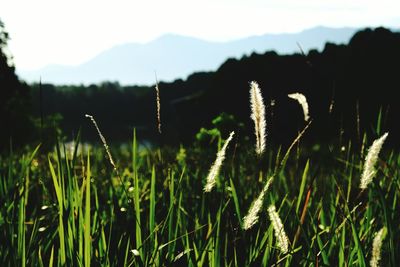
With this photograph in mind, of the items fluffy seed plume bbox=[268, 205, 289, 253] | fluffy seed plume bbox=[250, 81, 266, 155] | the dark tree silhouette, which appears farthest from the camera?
the dark tree silhouette

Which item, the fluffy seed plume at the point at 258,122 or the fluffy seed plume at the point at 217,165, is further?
the fluffy seed plume at the point at 258,122

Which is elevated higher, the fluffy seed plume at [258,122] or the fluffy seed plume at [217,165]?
the fluffy seed plume at [258,122]

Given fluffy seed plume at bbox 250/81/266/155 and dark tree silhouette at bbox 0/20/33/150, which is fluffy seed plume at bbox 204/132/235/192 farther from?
dark tree silhouette at bbox 0/20/33/150

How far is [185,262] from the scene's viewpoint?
6.89 ft

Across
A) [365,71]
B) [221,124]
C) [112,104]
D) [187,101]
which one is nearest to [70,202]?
[221,124]

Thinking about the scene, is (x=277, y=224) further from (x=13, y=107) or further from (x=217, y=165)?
(x=13, y=107)

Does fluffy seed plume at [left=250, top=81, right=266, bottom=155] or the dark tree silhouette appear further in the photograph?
the dark tree silhouette

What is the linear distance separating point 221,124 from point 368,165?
4840 millimetres

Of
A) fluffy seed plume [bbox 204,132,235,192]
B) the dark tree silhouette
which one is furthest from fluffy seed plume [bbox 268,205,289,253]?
the dark tree silhouette

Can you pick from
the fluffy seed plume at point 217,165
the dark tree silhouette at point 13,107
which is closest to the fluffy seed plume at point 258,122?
the fluffy seed plume at point 217,165

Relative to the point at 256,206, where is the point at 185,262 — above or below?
below

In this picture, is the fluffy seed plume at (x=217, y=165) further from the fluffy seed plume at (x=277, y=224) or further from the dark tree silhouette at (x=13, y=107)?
the dark tree silhouette at (x=13, y=107)

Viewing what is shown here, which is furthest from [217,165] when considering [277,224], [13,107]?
[13,107]

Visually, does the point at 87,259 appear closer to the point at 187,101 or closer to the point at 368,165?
the point at 368,165
